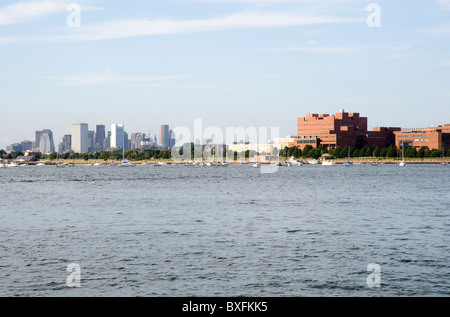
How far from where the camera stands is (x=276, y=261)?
91.0ft

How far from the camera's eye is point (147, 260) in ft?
92.6

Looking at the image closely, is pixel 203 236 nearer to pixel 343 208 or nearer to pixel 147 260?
pixel 147 260

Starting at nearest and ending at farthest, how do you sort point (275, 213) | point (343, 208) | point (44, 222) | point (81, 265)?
point (81, 265) < point (44, 222) < point (275, 213) < point (343, 208)

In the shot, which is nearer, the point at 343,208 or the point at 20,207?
the point at 343,208

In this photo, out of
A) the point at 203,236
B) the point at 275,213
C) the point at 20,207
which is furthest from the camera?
the point at 20,207
